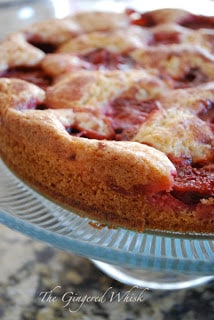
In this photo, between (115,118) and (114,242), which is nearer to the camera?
(114,242)

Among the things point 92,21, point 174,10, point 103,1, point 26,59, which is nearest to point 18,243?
point 26,59

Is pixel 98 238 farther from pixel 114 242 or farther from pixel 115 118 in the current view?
pixel 115 118

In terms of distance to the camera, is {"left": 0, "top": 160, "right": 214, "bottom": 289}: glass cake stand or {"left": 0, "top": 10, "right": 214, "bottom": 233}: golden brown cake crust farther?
{"left": 0, "top": 10, "right": 214, "bottom": 233}: golden brown cake crust

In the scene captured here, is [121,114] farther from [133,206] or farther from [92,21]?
[92,21]

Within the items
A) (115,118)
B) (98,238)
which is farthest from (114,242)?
(115,118)
